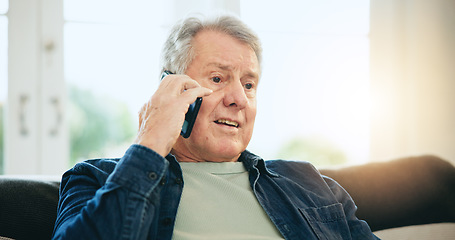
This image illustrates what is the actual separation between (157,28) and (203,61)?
1178 millimetres

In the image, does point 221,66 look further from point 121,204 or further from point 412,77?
point 412,77

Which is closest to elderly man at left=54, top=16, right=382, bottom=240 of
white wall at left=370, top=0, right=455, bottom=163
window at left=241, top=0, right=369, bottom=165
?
window at left=241, top=0, right=369, bottom=165

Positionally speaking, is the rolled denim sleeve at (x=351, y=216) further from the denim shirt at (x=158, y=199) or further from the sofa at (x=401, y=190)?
the sofa at (x=401, y=190)

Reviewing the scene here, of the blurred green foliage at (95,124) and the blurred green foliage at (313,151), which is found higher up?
the blurred green foliage at (95,124)

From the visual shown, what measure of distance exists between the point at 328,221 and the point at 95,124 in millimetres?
1547

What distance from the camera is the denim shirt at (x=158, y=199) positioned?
877 mm

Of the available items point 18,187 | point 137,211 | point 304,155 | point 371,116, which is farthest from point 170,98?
point 371,116

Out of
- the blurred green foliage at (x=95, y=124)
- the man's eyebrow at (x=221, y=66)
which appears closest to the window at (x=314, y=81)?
the blurred green foliage at (x=95, y=124)

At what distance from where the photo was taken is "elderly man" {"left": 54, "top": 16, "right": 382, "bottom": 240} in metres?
0.91

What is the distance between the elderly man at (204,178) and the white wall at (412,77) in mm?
1520

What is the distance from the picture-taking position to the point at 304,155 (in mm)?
2670

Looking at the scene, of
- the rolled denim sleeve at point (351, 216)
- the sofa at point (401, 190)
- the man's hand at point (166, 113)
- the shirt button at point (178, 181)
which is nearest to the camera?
the man's hand at point (166, 113)

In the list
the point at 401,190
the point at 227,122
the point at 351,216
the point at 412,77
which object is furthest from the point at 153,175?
the point at 412,77

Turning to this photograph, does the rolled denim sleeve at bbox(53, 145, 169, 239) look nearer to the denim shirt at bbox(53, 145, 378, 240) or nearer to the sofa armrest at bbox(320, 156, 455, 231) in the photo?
the denim shirt at bbox(53, 145, 378, 240)
